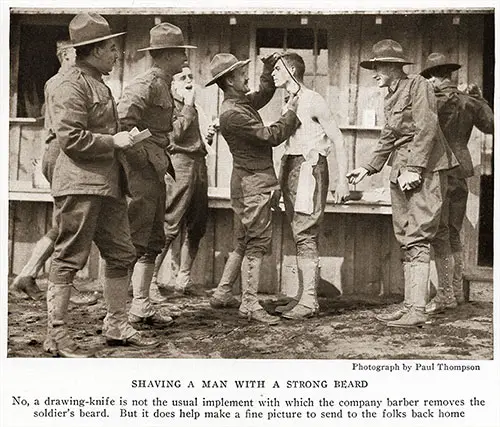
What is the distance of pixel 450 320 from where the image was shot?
16.8 ft

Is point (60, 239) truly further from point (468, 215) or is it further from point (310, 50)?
point (468, 215)

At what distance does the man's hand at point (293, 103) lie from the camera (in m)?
5.12

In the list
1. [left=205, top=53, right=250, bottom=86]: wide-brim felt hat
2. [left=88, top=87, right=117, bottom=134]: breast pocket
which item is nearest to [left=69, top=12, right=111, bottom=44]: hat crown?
[left=88, top=87, right=117, bottom=134]: breast pocket

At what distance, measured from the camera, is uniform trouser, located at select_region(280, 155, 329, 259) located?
5.11 meters

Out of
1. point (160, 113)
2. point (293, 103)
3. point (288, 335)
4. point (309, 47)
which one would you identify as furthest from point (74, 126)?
point (309, 47)

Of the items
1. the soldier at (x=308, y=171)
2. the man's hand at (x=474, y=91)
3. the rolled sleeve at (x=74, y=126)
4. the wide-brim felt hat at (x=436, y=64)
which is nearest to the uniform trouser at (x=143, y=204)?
the rolled sleeve at (x=74, y=126)

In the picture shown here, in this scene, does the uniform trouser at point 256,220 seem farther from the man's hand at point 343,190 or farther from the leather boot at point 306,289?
the man's hand at point 343,190

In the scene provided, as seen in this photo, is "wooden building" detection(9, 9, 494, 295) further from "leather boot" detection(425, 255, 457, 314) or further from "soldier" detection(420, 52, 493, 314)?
"leather boot" detection(425, 255, 457, 314)

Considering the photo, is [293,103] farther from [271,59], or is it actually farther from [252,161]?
[252,161]

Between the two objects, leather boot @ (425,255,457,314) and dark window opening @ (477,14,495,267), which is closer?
leather boot @ (425,255,457,314)

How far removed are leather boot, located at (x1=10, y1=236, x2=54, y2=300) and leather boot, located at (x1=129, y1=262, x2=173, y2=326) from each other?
Result: 103 cm

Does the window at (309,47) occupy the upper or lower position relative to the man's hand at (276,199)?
upper
